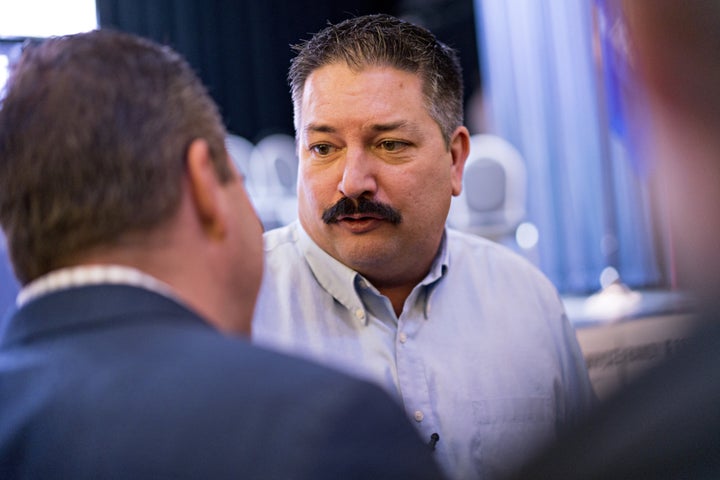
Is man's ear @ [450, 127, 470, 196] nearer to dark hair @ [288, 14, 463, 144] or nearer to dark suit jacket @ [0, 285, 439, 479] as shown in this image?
dark hair @ [288, 14, 463, 144]

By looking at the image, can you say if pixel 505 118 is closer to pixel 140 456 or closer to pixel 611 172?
pixel 611 172

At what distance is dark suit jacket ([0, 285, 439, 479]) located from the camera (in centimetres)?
64

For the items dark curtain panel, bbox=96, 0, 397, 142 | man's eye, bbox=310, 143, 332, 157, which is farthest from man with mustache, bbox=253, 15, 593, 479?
dark curtain panel, bbox=96, 0, 397, 142

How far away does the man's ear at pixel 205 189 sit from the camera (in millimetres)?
817

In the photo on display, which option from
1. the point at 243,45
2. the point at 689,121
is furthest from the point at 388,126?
the point at 243,45

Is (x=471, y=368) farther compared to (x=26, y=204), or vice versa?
(x=471, y=368)

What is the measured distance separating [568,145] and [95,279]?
625 cm

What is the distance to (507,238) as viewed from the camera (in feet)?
17.9

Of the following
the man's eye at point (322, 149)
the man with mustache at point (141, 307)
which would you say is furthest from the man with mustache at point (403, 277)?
the man with mustache at point (141, 307)

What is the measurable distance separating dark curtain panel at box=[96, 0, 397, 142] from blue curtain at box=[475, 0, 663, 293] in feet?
7.07

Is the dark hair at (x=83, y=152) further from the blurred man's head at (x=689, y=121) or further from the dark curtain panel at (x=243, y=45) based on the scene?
the dark curtain panel at (x=243, y=45)

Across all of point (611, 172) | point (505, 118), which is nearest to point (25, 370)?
point (611, 172)

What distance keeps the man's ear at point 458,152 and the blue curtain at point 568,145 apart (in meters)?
4.49

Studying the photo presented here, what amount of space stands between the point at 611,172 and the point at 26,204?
610cm
